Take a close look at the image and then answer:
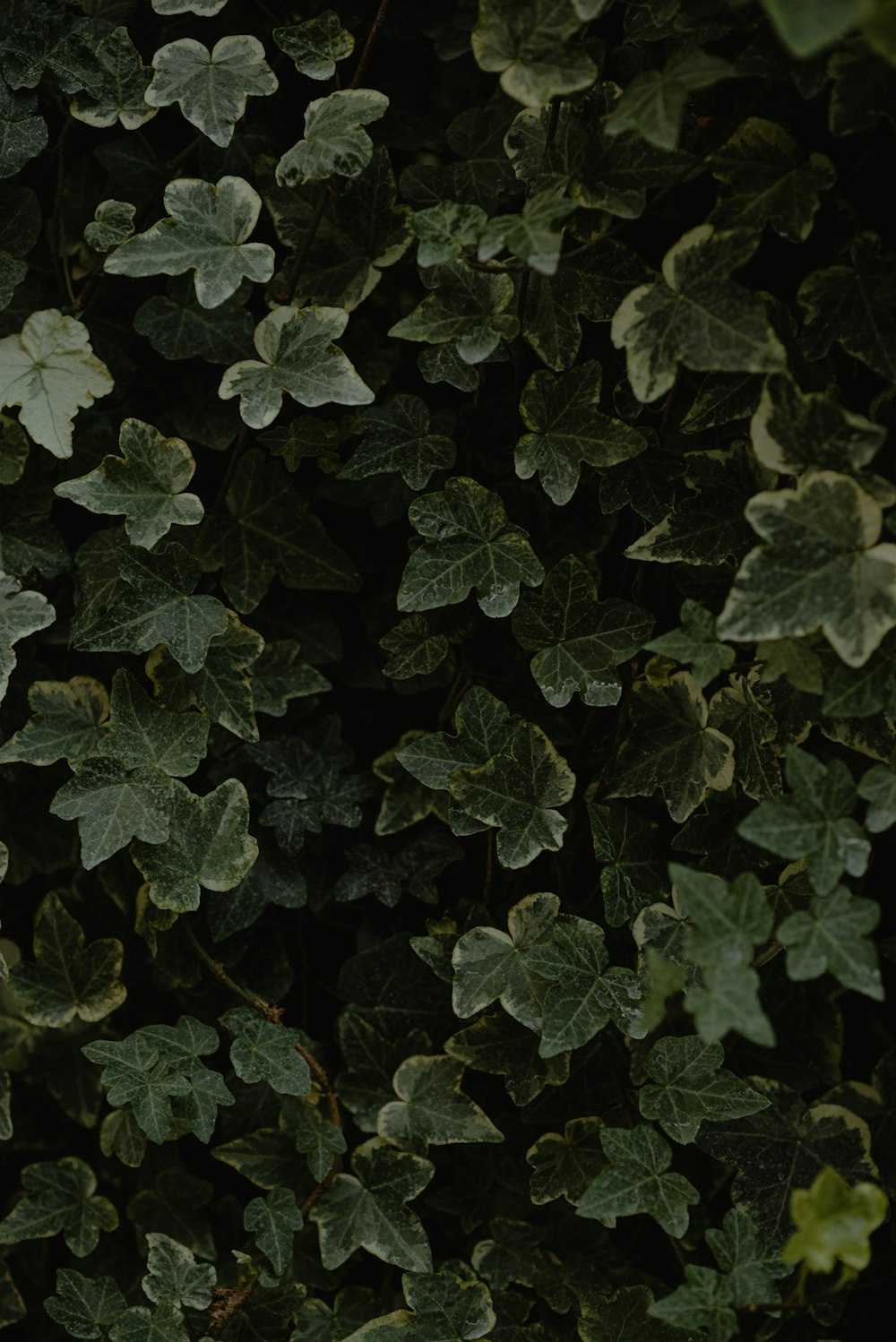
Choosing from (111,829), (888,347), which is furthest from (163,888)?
(888,347)

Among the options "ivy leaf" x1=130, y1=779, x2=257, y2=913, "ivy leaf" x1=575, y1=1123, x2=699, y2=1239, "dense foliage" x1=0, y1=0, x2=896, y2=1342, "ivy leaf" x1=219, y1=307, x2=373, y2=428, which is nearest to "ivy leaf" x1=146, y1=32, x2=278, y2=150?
"dense foliage" x1=0, y1=0, x2=896, y2=1342

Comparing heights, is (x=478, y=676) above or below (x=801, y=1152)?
above

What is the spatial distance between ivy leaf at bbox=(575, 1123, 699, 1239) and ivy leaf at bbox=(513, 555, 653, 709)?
1.34 feet

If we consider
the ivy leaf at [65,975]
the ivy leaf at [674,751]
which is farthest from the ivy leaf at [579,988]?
the ivy leaf at [65,975]

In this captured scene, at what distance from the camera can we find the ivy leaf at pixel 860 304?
3.20ft

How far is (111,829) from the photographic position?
1.12 metres

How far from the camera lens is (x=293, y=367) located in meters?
1.08

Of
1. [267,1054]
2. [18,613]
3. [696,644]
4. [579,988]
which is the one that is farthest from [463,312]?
[267,1054]

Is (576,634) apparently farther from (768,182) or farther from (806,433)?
(768,182)

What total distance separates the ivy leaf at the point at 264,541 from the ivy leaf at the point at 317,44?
1.25 ft

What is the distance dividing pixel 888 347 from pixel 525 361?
1.30 feet

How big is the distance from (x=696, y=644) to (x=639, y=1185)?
498 mm

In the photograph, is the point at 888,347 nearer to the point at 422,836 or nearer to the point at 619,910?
the point at 619,910

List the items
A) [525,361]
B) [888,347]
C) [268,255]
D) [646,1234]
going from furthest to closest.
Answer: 1. [646,1234]
2. [525,361]
3. [268,255]
4. [888,347]
